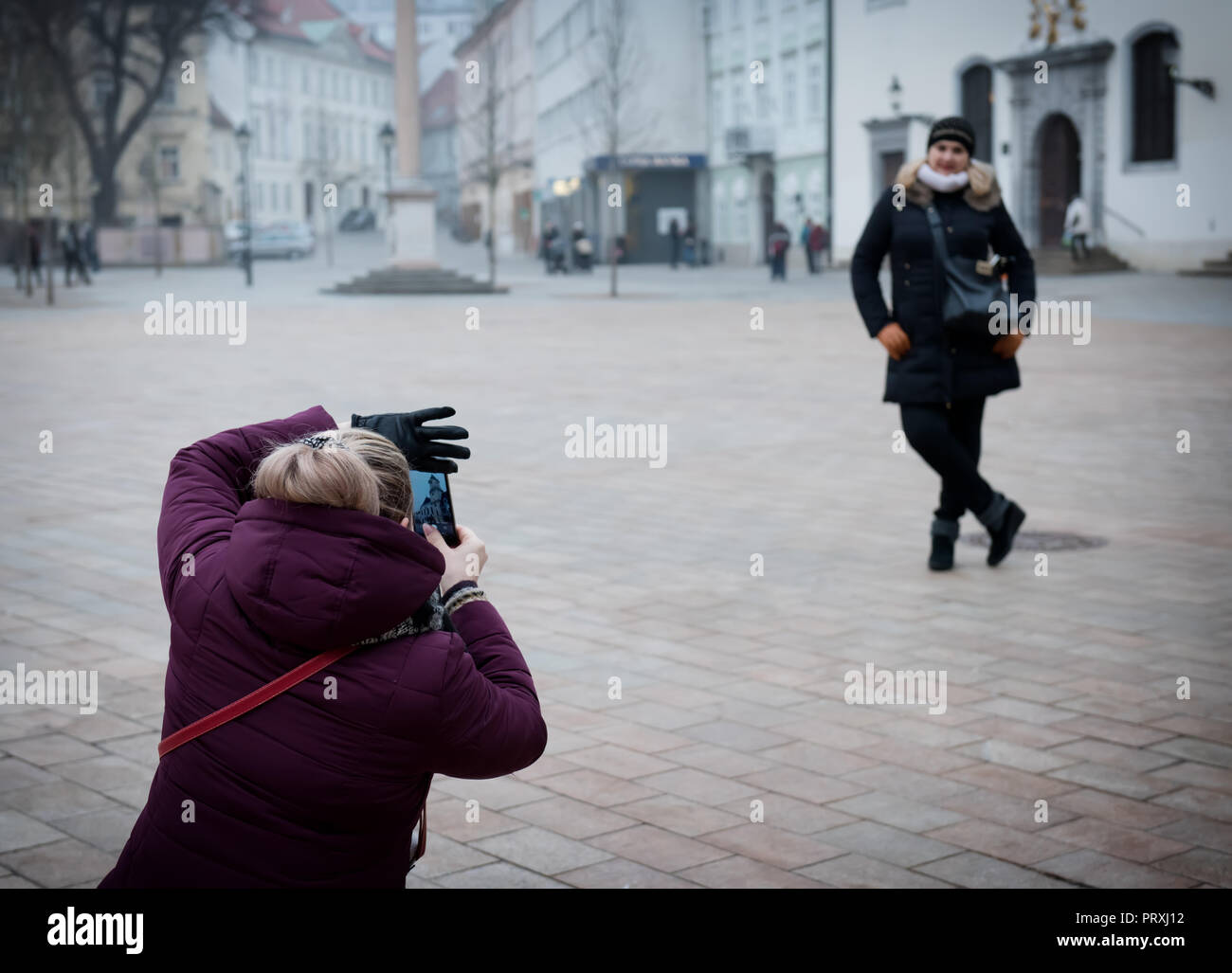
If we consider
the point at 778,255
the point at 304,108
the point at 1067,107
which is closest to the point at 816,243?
the point at 778,255

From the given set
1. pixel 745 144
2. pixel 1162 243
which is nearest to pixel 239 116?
pixel 745 144

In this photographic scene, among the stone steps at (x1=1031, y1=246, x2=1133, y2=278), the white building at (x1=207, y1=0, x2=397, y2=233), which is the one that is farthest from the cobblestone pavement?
the white building at (x1=207, y1=0, x2=397, y2=233)

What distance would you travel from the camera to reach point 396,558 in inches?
86.3

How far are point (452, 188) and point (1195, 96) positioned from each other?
101223mm

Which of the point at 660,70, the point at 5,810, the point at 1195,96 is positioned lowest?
the point at 5,810

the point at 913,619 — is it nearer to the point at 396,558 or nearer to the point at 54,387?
the point at 396,558

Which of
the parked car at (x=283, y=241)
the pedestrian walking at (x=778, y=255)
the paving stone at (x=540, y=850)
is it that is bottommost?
the paving stone at (x=540, y=850)

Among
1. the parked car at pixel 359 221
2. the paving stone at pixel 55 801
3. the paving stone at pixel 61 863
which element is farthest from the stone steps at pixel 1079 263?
the parked car at pixel 359 221

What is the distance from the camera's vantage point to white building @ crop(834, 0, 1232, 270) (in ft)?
112

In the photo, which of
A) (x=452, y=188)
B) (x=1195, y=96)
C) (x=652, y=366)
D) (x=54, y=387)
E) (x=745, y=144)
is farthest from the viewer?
(x=452, y=188)

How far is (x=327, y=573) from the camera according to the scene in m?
2.16

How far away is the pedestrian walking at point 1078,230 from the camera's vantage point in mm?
35500

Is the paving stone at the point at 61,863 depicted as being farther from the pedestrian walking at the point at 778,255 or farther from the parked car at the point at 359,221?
the parked car at the point at 359,221

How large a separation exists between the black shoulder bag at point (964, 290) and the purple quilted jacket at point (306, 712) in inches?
186
